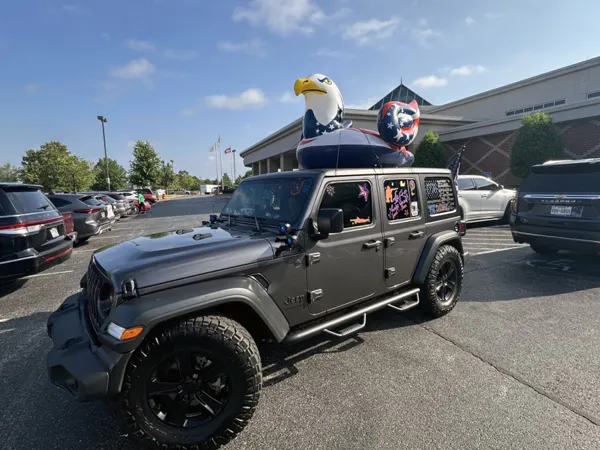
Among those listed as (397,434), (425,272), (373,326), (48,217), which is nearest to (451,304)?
(425,272)

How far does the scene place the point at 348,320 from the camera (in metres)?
2.96

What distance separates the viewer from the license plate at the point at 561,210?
18.0 feet

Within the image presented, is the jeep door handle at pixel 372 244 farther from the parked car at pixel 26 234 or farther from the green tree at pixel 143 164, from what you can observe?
the green tree at pixel 143 164

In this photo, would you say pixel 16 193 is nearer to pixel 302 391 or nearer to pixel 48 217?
pixel 48 217

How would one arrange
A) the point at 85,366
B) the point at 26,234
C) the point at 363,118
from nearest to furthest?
the point at 85,366
the point at 26,234
the point at 363,118

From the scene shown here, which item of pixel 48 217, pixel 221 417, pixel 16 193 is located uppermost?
pixel 16 193

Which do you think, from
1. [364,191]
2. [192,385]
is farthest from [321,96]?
[192,385]

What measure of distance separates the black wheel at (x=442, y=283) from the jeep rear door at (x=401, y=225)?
0.29 meters

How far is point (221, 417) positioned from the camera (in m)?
2.11

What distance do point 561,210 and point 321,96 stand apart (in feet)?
15.0

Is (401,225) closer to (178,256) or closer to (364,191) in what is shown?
(364,191)

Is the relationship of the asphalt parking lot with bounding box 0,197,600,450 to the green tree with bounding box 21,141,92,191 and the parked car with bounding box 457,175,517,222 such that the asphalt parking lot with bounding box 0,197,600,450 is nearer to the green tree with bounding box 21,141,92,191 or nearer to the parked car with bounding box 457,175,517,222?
the parked car with bounding box 457,175,517,222

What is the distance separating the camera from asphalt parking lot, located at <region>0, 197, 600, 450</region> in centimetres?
215

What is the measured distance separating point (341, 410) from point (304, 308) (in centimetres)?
79
